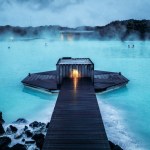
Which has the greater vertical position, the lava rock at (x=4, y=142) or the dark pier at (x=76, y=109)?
the dark pier at (x=76, y=109)

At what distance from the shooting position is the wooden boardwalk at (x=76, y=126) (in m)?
9.08

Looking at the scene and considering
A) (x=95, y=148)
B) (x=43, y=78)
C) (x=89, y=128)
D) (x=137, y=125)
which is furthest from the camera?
(x=43, y=78)

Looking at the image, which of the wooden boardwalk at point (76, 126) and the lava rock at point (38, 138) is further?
the lava rock at point (38, 138)

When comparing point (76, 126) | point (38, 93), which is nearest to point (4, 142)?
point (76, 126)

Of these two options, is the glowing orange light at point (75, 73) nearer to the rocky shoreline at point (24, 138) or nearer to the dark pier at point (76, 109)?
the dark pier at point (76, 109)

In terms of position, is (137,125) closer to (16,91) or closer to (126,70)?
(16,91)

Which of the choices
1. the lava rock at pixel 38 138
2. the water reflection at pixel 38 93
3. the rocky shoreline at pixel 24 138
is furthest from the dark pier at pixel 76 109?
the rocky shoreline at pixel 24 138

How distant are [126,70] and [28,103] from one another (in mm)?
21971

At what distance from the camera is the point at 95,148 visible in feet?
28.9

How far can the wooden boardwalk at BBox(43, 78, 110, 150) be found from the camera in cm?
908

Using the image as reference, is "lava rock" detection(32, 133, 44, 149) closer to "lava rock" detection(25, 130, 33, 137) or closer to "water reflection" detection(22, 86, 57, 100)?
"lava rock" detection(25, 130, 33, 137)

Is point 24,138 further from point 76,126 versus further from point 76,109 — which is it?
point 76,126

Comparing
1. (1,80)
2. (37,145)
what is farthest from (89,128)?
(1,80)

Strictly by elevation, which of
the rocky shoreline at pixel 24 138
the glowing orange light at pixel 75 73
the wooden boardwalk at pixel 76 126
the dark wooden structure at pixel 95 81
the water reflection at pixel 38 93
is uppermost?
the glowing orange light at pixel 75 73
